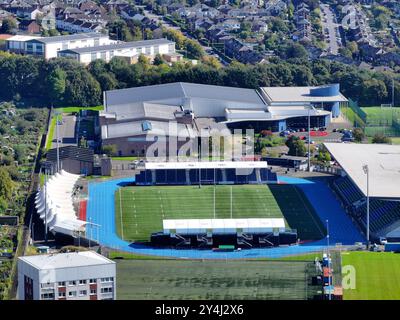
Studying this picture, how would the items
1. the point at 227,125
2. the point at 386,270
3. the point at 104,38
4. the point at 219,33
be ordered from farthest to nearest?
the point at 219,33 → the point at 104,38 → the point at 227,125 → the point at 386,270

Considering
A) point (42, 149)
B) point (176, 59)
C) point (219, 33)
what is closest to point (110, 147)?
point (42, 149)

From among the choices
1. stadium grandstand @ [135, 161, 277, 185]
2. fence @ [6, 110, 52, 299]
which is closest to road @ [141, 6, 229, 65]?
fence @ [6, 110, 52, 299]

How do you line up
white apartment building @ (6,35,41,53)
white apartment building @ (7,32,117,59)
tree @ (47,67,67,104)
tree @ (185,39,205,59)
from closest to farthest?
tree @ (47,67,67,104) → white apartment building @ (7,32,117,59) → white apartment building @ (6,35,41,53) → tree @ (185,39,205,59)

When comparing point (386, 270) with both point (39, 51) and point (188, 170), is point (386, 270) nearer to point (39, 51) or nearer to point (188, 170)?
point (188, 170)

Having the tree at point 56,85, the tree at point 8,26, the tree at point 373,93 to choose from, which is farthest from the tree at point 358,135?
the tree at point 8,26

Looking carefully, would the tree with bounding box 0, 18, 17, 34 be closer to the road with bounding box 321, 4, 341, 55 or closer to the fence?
the road with bounding box 321, 4, 341, 55

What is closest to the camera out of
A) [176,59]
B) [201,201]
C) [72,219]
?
[72,219]

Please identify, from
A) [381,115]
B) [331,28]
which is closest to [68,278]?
[381,115]
